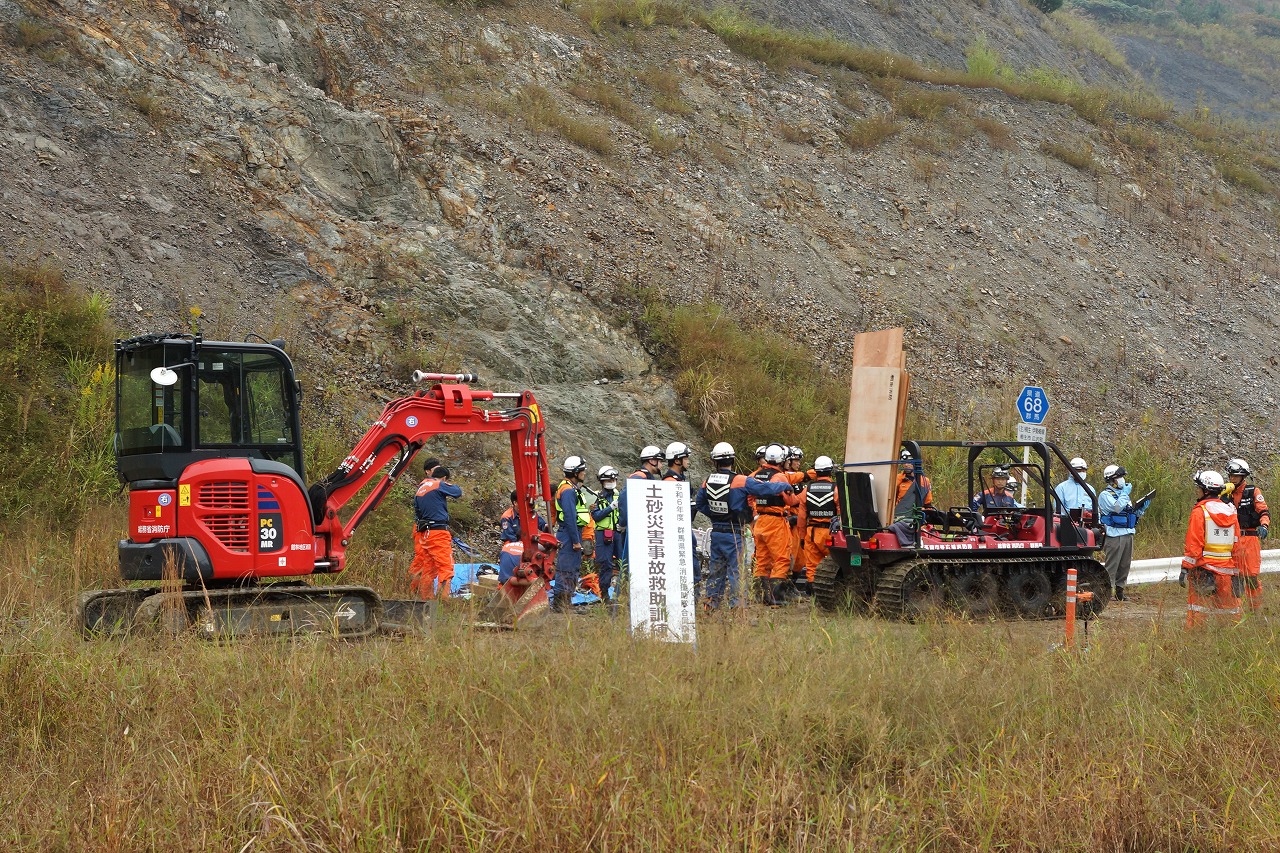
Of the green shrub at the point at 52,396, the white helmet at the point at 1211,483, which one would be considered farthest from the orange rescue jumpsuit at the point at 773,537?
the green shrub at the point at 52,396

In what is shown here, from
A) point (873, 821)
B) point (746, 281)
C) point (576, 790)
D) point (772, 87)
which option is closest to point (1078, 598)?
point (873, 821)

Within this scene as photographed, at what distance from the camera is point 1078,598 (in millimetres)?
11836

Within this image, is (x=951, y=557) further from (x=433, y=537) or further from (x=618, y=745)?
(x=618, y=745)

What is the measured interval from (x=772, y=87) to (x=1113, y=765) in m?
23.8

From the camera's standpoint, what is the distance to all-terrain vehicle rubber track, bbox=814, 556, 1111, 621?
37.4 feet

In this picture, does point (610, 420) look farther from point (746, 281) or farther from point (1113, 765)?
point (1113, 765)

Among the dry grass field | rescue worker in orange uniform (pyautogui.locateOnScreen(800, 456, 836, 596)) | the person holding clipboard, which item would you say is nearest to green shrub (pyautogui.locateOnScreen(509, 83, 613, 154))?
rescue worker in orange uniform (pyautogui.locateOnScreen(800, 456, 836, 596))

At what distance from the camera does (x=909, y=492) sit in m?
12.5

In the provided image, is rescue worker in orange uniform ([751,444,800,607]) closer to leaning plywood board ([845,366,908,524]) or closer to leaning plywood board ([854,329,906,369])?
leaning plywood board ([845,366,908,524])

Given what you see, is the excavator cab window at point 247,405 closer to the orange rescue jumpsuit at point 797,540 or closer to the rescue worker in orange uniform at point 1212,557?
the orange rescue jumpsuit at point 797,540

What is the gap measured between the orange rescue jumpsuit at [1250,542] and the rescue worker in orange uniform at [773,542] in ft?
14.9

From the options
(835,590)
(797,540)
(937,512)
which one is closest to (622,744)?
(835,590)

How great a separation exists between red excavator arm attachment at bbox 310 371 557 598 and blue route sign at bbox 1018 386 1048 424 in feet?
25.8

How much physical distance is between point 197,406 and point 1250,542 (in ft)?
32.0
